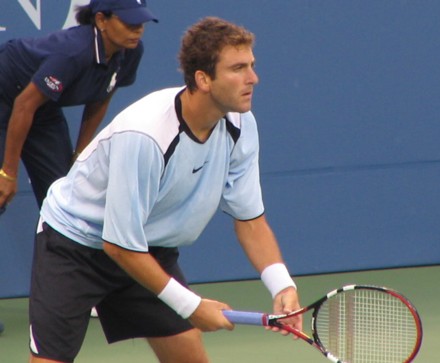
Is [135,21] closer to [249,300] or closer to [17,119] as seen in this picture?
[17,119]

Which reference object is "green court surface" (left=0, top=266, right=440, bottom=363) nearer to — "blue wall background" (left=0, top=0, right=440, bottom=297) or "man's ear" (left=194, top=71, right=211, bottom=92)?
"blue wall background" (left=0, top=0, right=440, bottom=297)

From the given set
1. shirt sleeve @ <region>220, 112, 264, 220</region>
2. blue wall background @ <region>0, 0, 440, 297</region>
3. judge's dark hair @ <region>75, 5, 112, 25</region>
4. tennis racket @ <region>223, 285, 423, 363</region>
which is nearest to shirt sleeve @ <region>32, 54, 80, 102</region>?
judge's dark hair @ <region>75, 5, 112, 25</region>

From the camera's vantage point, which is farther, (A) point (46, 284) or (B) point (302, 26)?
(B) point (302, 26)

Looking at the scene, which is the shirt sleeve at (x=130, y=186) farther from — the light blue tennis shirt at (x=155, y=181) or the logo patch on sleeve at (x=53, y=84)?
the logo patch on sleeve at (x=53, y=84)

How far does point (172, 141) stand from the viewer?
3.38 m

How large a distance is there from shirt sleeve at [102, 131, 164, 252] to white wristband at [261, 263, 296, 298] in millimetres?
405

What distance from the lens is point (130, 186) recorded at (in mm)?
3314

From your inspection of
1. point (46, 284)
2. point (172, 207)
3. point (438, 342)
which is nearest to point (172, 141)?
point (172, 207)

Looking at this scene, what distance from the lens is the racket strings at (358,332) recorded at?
→ 351cm

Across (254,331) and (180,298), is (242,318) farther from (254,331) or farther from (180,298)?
(254,331)

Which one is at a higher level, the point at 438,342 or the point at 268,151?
the point at 268,151

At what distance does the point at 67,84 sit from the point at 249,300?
1.40 metres

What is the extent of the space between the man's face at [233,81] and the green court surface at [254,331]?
163 cm

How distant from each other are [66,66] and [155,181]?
1.42m
